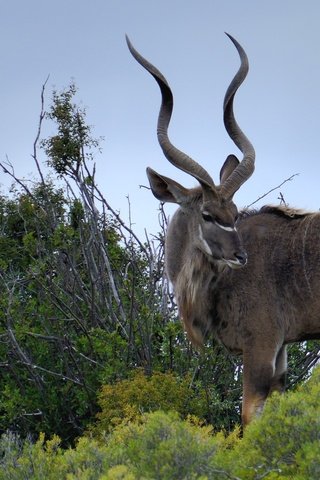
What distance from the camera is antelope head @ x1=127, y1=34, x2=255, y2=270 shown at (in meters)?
5.73

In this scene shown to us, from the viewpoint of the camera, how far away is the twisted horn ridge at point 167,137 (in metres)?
5.99

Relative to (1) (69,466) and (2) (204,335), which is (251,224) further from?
(1) (69,466)

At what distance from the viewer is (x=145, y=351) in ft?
21.7

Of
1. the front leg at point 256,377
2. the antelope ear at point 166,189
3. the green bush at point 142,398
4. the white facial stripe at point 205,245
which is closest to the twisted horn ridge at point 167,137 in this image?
the antelope ear at point 166,189

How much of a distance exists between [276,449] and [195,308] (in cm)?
293

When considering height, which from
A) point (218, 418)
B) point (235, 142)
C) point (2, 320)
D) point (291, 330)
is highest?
point (235, 142)

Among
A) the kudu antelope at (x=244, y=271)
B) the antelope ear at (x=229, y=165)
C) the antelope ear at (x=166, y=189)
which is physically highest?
the antelope ear at (x=229, y=165)

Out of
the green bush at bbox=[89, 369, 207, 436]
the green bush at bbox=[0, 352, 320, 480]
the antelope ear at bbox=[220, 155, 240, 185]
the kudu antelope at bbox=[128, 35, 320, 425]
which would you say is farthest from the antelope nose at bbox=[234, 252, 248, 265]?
the green bush at bbox=[0, 352, 320, 480]

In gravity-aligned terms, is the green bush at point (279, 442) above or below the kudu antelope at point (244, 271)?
below

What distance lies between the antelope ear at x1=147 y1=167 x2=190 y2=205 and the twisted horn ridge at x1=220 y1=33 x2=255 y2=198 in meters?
0.25

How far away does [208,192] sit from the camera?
5895 mm

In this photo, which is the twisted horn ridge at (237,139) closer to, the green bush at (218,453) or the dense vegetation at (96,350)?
the dense vegetation at (96,350)

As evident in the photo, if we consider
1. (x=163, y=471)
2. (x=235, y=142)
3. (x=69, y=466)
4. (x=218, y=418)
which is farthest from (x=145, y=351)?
(x=163, y=471)

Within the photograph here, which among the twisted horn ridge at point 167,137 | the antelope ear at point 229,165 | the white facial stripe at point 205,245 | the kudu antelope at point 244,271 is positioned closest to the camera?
the kudu antelope at point 244,271
